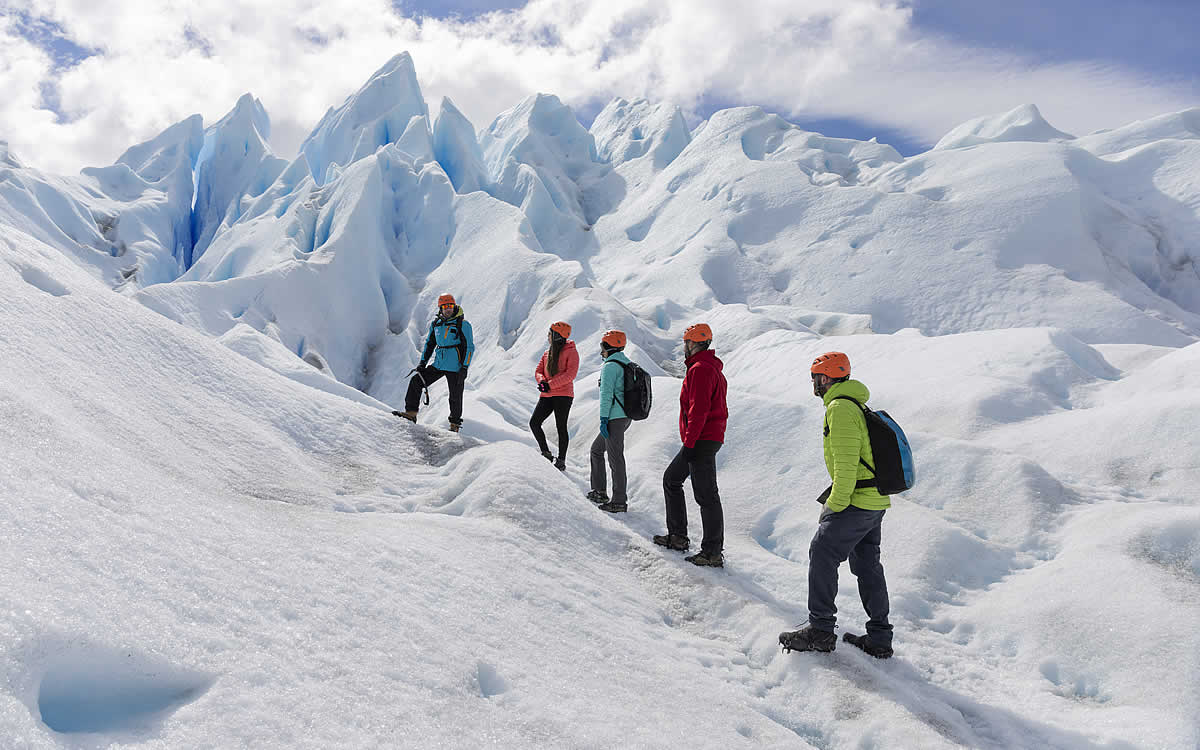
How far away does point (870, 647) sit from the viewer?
4.45m

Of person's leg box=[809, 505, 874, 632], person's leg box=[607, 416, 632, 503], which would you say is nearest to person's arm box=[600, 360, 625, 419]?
person's leg box=[607, 416, 632, 503]

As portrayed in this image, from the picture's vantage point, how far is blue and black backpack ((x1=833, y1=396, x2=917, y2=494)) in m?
4.11

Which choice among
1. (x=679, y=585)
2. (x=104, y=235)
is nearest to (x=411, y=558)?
(x=679, y=585)

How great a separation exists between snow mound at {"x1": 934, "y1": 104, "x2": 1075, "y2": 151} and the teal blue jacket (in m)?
47.2

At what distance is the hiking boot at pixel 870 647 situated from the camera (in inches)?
175

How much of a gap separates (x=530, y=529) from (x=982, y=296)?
30.0 m

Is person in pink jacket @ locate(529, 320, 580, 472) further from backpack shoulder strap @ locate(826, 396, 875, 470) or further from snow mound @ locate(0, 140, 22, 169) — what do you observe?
snow mound @ locate(0, 140, 22, 169)

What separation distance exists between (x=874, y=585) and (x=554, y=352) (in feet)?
14.1

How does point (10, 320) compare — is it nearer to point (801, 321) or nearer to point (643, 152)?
point (801, 321)

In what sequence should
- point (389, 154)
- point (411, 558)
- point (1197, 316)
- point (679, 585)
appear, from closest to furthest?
point (411, 558), point (679, 585), point (1197, 316), point (389, 154)

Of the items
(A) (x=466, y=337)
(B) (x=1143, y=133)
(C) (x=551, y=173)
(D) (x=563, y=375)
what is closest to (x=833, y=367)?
(D) (x=563, y=375)

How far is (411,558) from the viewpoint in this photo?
4.02 metres

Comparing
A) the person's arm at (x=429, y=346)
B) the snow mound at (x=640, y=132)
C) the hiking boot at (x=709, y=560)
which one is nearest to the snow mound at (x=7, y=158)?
the snow mound at (x=640, y=132)

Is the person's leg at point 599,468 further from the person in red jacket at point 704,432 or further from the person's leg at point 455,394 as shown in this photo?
the person's leg at point 455,394
